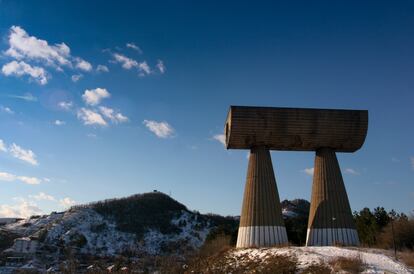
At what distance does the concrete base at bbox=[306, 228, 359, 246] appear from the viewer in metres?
Answer: 27.2

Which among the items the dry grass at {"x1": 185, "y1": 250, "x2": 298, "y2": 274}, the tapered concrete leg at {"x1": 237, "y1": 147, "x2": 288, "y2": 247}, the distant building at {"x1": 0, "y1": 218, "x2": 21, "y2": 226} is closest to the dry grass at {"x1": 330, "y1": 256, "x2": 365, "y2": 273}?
the dry grass at {"x1": 185, "y1": 250, "x2": 298, "y2": 274}

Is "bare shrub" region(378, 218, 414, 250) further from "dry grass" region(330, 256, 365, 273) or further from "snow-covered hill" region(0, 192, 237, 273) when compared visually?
"snow-covered hill" region(0, 192, 237, 273)

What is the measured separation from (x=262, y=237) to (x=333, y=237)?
4680 mm

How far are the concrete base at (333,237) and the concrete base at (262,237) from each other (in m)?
2.20

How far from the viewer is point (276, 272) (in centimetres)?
1958

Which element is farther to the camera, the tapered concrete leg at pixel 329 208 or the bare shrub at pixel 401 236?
the bare shrub at pixel 401 236

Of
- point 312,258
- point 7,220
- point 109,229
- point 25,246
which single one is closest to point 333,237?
Result: point 312,258

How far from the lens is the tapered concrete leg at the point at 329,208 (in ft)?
89.9

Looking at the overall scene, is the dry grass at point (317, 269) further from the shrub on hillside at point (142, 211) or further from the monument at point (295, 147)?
the shrub on hillside at point (142, 211)

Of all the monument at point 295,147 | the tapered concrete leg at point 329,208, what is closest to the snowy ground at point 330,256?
the monument at point 295,147

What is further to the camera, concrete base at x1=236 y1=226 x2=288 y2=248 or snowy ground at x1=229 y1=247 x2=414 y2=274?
concrete base at x1=236 y1=226 x2=288 y2=248

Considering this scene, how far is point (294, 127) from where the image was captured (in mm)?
28547

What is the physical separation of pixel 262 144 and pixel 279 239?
653cm

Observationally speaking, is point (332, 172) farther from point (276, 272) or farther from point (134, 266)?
point (134, 266)
